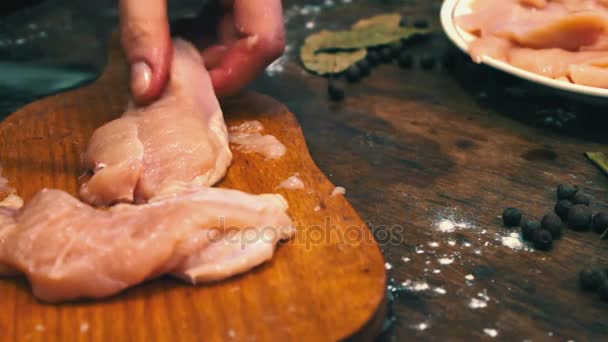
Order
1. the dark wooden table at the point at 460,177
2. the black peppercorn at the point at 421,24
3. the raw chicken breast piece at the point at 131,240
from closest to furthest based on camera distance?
1. the raw chicken breast piece at the point at 131,240
2. the dark wooden table at the point at 460,177
3. the black peppercorn at the point at 421,24

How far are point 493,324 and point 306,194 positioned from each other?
2.73ft

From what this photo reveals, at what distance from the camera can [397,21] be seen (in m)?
4.09

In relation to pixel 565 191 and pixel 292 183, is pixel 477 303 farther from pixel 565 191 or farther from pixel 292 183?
pixel 292 183

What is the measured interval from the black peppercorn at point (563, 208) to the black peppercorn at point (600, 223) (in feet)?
0.34

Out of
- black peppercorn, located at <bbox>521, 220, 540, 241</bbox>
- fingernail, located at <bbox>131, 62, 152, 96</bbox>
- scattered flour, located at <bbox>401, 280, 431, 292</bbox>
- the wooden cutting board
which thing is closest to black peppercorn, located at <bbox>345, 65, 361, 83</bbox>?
the wooden cutting board

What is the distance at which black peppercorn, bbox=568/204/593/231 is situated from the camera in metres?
2.42

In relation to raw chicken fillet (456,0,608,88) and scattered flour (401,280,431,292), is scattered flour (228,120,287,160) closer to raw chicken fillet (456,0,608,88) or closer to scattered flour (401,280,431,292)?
scattered flour (401,280,431,292)

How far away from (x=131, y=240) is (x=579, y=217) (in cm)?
164

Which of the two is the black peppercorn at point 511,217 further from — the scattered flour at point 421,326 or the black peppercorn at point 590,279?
the scattered flour at point 421,326

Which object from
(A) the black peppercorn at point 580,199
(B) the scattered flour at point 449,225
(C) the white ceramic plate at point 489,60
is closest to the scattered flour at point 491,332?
(B) the scattered flour at point 449,225

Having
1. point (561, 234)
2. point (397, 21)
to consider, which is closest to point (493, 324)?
point (561, 234)

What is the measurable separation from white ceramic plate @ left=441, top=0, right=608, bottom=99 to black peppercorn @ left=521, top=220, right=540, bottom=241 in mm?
763

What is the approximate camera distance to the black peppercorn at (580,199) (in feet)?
8.28

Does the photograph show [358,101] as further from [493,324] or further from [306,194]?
[493,324]
